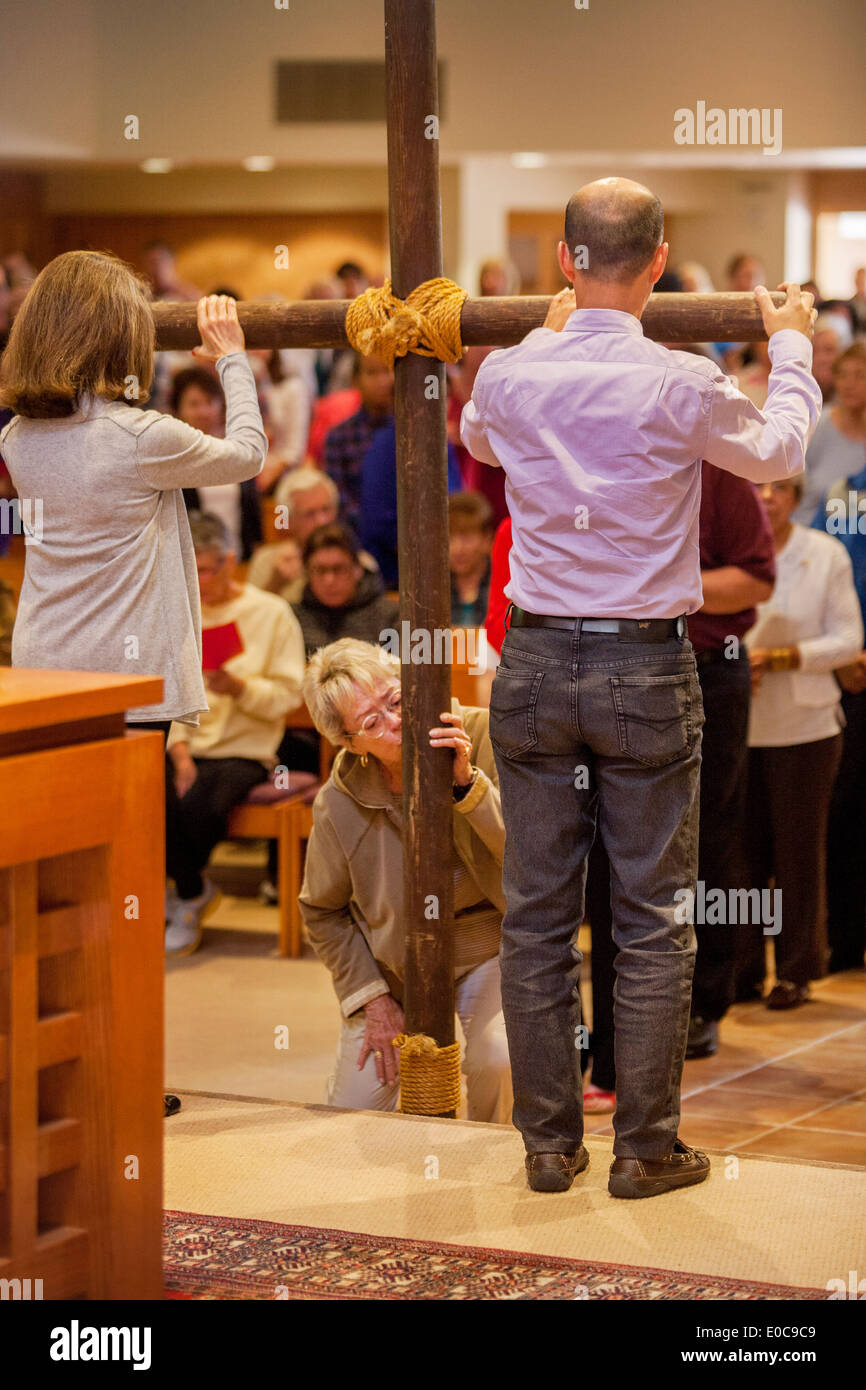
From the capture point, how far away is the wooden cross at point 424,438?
2666 mm

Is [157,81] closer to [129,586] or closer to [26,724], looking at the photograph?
[129,586]

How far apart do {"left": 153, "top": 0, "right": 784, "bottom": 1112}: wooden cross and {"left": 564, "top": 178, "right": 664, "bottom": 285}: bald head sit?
0.48 metres

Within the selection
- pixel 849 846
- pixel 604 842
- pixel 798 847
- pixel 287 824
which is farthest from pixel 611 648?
pixel 287 824

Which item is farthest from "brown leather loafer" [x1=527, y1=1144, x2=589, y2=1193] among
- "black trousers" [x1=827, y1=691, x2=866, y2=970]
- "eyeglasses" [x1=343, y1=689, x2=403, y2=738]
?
"black trousers" [x1=827, y1=691, x2=866, y2=970]

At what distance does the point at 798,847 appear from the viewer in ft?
13.5

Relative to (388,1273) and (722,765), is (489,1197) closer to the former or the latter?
(388,1273)

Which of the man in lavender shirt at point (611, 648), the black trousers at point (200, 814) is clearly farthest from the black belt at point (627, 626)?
the black trousers at point (200, 814)

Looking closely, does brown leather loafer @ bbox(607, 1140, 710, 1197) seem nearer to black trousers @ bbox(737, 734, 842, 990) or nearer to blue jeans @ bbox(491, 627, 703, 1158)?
blue jeans @ bbox(491, 627, 703, 1158)

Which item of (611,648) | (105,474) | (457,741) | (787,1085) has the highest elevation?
(105,474)

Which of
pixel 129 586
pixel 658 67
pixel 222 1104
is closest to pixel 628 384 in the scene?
pixel 129 586

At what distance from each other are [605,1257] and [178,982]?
2472 mm

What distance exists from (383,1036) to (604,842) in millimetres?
798

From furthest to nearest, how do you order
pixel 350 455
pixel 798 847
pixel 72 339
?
pixel 350 455
pixel 798 847
pixel 72 339

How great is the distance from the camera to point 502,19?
928 cm
